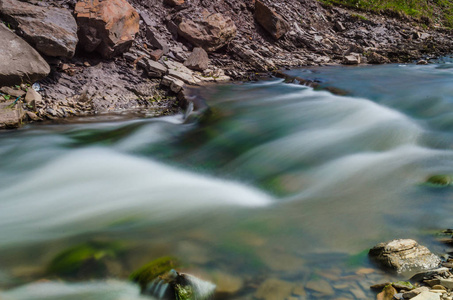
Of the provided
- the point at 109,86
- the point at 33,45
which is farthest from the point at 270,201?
the point at 33,45

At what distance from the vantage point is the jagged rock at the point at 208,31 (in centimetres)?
1015

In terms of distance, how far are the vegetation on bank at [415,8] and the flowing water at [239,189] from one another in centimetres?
1122

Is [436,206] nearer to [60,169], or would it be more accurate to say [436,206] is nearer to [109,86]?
[60,169]

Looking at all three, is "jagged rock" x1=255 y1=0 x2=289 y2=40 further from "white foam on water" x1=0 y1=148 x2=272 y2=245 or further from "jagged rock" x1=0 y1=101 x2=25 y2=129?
"jagged rock" x1=0 y1=101 x2=25 y2=129

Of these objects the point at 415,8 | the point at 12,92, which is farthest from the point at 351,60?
the point at 415,8

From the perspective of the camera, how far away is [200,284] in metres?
2.84

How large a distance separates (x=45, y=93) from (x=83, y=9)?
2.22m

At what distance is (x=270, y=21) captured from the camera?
12367 mm

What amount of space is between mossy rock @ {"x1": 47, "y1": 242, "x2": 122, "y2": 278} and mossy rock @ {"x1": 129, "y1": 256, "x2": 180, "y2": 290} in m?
0.27

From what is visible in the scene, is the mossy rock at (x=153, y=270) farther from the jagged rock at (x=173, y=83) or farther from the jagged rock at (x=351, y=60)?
the jagged rock at (x=351, y=60)

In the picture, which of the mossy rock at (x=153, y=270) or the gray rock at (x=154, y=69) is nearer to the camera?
the mossy rock at (x=153, y=270)

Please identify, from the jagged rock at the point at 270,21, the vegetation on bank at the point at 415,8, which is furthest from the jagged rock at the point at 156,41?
the vegetation on bank at the point at 415,8

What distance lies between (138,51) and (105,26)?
1206mm

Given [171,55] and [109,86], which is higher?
[171,55]
